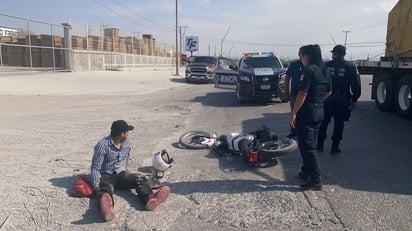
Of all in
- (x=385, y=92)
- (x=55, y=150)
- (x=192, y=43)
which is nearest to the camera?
(x=55, y=150)

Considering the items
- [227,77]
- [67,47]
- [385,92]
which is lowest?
[385,92]

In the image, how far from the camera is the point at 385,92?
11008 millimetres

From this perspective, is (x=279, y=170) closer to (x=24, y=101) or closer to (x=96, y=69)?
(x=24, y=101)

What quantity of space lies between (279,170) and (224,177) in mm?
938

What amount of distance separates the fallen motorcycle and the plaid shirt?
2008 millimetres

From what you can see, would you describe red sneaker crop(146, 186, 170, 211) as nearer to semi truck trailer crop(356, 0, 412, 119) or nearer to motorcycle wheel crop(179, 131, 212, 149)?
motorcycle wheel crop(179, 131, 212, 149)

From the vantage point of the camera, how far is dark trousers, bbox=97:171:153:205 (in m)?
4.33

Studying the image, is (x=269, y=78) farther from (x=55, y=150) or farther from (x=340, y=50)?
(x=55, y=150)

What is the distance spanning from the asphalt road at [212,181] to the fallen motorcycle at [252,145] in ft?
0.56

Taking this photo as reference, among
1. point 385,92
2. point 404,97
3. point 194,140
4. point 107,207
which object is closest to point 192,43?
point 385,92

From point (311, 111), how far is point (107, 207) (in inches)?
110

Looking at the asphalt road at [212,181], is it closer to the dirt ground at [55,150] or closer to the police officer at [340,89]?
the dirt ground at [55,150]

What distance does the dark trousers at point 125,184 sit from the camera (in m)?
4.33

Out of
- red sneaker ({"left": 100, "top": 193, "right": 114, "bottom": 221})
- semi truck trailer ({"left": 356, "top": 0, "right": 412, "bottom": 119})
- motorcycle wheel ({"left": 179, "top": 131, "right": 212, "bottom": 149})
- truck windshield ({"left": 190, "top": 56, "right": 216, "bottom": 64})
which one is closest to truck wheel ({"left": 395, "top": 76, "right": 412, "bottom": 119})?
semi truck trailer ({"left": 356, "top": 0, "right": 412, "bottom": 119})
